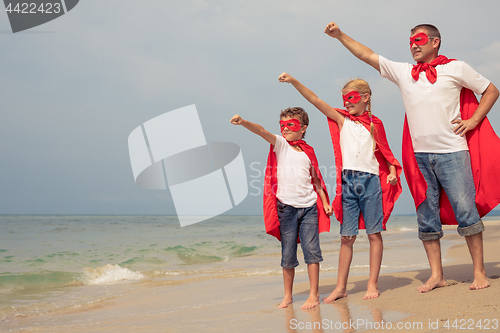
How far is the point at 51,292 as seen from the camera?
5.23 m

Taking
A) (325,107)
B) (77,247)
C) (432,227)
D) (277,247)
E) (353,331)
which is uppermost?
(325,107)

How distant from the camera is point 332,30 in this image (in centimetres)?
314

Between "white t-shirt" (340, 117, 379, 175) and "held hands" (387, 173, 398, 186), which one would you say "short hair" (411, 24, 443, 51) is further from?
"held hands" (387, 173, 398, 186)

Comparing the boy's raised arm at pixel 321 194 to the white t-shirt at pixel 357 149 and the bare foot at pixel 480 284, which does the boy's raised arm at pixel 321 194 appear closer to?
the white t-shirt at pixel 357 149

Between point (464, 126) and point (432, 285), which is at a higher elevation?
point (464, 126)

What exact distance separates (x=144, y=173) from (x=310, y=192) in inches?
173

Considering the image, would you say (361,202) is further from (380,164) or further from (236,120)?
(236,120)

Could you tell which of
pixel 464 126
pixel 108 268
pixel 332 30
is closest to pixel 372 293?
pixel 464 126

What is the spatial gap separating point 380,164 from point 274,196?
96cm

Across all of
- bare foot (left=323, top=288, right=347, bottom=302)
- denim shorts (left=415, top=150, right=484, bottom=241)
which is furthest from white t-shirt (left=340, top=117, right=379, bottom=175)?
bare foot (left=323, top=288, right=347, bottom=302)

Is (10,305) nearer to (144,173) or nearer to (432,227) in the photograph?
(144,173)

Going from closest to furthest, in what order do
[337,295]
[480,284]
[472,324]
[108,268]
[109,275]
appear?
[472,324], [480,284], [337,295], [109,275], [108,268]

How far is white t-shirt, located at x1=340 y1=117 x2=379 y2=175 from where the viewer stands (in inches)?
124

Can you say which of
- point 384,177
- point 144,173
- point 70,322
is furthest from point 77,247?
point 384,177
